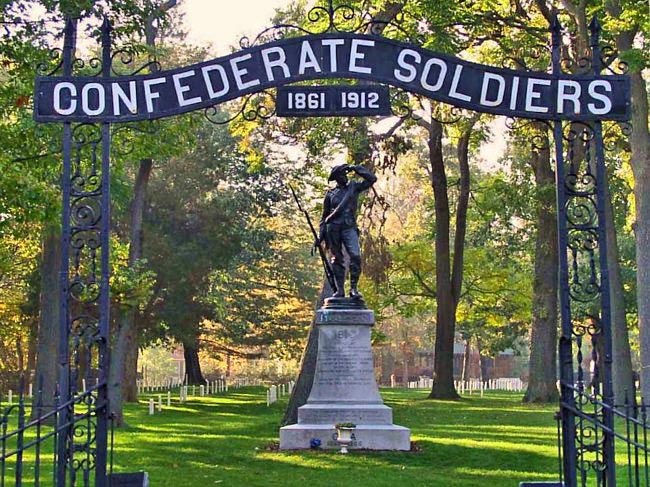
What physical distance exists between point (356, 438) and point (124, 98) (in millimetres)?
8792

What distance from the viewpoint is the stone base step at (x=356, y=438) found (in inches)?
622

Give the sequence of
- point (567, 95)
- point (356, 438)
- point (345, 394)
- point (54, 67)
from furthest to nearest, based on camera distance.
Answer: point (345, 394) → point (356, 438) → point (54, 67) → point (567, 95)

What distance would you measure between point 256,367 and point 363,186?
161ft

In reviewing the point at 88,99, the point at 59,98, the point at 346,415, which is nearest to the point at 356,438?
the point at 346,415

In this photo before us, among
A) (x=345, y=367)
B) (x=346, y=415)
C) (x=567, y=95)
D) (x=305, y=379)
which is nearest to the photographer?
(x=567, y=95)

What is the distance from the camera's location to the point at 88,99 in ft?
28.2

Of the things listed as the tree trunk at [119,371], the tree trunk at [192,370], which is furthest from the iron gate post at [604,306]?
the tree trunk at [192,370]

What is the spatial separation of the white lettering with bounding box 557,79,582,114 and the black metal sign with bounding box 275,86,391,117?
152 cm

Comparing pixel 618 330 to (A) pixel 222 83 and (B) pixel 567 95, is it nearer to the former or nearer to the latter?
(B) pixel 567 95

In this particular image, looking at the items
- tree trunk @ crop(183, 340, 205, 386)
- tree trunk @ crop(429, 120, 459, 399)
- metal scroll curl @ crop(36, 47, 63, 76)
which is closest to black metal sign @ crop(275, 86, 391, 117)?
metal scroll curl @ crop(36, 47, 63, 76)

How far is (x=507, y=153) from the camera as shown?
40.6 m

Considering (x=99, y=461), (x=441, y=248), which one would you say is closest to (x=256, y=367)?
(x=441, y=248)

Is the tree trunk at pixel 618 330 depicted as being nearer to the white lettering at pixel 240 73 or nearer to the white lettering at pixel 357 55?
the white lettering at pixel 357 55

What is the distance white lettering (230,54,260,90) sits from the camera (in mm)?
8656
